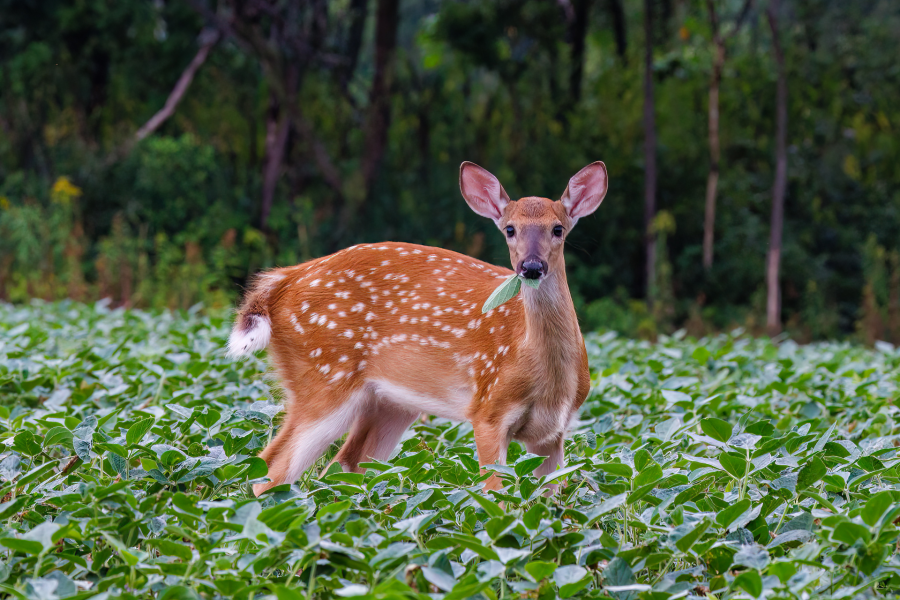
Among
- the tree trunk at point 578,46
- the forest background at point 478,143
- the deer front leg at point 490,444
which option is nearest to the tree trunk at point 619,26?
the forest background at point 478,143

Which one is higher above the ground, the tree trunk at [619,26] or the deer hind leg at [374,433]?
the tree trunk at [619,26]

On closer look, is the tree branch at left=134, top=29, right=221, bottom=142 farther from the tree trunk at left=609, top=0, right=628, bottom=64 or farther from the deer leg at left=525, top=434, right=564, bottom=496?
the deer leg at left=525, top=434, right=564, bottom=496

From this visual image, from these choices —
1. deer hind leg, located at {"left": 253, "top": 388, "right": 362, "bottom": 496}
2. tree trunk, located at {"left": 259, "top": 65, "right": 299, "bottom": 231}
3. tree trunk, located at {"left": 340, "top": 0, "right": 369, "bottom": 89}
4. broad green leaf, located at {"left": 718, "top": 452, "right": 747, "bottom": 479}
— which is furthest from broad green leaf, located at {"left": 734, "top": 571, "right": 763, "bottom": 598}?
tree trunk, located at {"left": 340, "top": 0, "right": 369, "bottom": 89}

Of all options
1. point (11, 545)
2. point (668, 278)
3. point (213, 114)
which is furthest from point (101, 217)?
point (11, 545)

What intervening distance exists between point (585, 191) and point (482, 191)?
41 centimetres

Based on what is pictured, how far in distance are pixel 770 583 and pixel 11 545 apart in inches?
68.5

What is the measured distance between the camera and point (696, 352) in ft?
17.7

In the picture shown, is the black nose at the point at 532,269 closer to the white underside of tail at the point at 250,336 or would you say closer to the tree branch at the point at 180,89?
the white underside of tail at the point at 250,336

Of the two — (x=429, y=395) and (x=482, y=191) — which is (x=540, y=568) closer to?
(x=429, y=395)

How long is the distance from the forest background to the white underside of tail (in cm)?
763

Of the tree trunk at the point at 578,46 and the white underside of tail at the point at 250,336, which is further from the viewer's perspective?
the tree trunk at the point at 578,46

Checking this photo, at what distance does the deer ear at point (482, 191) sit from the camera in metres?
3.75

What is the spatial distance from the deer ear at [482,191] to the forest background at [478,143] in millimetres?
7697

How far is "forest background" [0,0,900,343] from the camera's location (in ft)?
40.8
